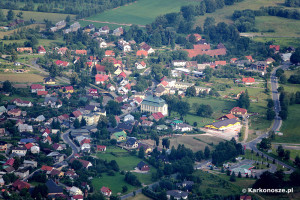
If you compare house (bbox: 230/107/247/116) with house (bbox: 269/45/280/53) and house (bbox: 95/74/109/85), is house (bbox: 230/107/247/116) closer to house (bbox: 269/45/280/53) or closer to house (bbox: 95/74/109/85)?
house (bbox: 95/74/109/85)

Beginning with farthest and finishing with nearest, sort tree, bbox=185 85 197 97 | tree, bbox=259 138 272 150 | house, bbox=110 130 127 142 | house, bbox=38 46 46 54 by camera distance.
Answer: house, bbox=38 46 46 54 → tree, bbox=185 85 197 97 → house, bbox=110 130 127 142 → tree, bbox=259 138 272 150

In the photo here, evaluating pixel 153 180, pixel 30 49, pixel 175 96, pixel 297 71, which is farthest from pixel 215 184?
pixel 30 49

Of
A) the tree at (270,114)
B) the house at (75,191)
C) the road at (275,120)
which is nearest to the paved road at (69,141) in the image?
the house at (75,191)

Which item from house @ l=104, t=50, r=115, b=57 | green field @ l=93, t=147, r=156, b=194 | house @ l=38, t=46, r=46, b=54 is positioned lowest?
green field @ l=93, t=147, r=156, b=194

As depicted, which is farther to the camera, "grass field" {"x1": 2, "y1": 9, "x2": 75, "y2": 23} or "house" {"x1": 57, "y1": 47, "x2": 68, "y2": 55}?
"grass field" {"x1": 2, "y1": 9, "x2": 75, "y2": 23}

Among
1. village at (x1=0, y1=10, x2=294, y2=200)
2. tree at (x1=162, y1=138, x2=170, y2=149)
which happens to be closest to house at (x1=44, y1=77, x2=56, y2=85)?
village at (x1=0, y1=10, x2=294, y2=200)

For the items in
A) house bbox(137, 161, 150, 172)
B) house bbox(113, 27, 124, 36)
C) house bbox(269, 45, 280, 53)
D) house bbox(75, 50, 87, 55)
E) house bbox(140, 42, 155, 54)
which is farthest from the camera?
house bbox(113, 27, 124, 36)
